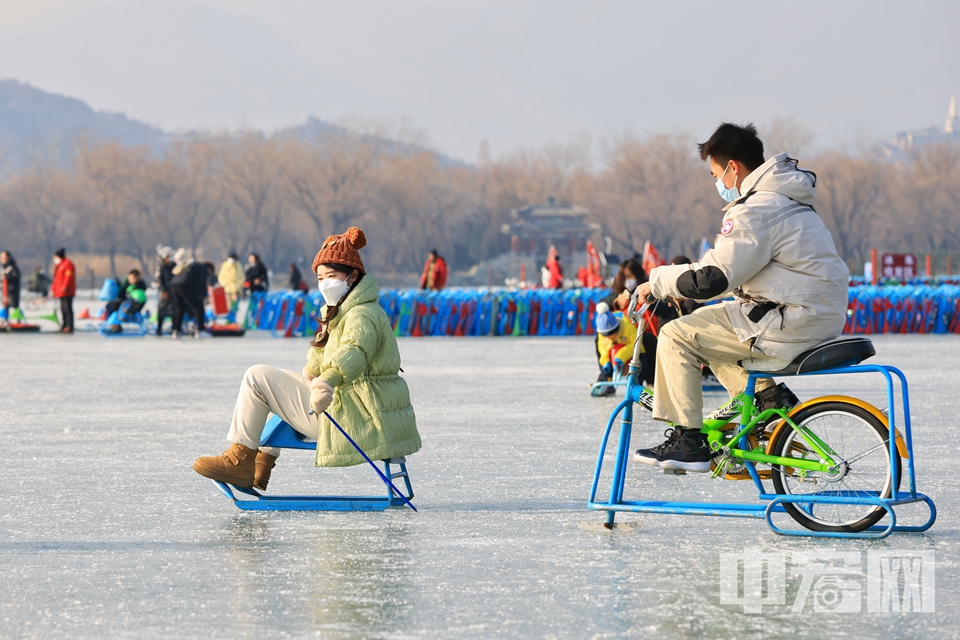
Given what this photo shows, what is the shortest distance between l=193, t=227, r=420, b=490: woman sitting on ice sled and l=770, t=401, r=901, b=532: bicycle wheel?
5.35 ft

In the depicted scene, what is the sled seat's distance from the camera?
427 cm

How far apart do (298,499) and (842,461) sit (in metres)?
2.41

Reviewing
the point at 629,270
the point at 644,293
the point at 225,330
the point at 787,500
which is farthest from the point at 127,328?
the point at 787,500

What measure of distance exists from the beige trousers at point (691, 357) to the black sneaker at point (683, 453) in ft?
0.17

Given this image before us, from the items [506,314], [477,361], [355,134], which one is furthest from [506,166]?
[477,361]

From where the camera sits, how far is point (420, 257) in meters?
80.4

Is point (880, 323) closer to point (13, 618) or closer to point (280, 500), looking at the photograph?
point (280, 500)

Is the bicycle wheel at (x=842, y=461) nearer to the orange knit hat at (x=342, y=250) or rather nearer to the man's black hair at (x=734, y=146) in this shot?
the man's black hair at (x=734, y=146)

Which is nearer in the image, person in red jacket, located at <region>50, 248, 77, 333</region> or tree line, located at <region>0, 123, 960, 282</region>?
person in red jacket, located at <region>50, 248, 77, 333</region>

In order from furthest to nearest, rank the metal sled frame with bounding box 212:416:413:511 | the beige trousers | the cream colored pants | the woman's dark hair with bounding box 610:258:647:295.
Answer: the woman's dark hair with bounding box 610:258:647:295
the metal sled frame with bounding box 212:416:413:511
the cream colored pants
the beige trousers

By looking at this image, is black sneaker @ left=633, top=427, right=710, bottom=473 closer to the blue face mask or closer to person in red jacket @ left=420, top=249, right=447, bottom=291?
the blue face mask

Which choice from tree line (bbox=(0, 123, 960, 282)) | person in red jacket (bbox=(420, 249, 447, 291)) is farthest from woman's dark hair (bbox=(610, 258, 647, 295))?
tree line (bbox=(0, 123, 960, 282))

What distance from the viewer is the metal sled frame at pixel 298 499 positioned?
502 cm

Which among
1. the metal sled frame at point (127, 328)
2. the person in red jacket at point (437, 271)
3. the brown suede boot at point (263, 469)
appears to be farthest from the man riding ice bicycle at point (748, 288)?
the person in red jacket at point (437, 271)
